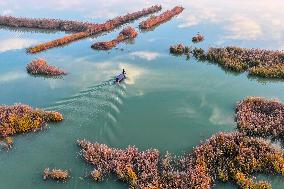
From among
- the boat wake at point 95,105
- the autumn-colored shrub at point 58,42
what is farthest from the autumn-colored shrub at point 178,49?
the autumn-colored shrub at point 58,42

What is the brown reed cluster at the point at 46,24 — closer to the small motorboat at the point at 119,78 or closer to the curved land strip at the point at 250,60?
the small motorboat at the point at 119,78

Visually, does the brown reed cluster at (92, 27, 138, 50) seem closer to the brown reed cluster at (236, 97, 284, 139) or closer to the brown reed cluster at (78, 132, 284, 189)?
the brown reed cluster at (236, 97, 284, 139)

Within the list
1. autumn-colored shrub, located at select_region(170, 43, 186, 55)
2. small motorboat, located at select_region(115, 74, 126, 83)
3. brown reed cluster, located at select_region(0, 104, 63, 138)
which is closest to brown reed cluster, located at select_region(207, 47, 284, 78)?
autumn-colored shrub, located at select_region(170, 43, 186, 55)

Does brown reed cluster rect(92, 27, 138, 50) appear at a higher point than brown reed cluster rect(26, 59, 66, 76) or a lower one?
higher

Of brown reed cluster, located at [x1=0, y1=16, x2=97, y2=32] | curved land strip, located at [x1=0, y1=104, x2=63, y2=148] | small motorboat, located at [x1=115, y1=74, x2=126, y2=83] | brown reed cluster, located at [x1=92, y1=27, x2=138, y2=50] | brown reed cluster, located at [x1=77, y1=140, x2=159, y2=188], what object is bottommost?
brown reed cluster, located at [x1=77, y1=140, x2=159, y2=188]

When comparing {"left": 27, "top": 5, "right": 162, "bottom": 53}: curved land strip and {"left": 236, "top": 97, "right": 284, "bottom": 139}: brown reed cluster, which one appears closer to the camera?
{"left": 236, "top": 97, "right": 284, "bottom": 139}: brown reed cluster

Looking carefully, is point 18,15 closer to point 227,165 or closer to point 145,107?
point 145,107

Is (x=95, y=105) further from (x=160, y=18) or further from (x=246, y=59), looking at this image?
(x=160, y=18)
